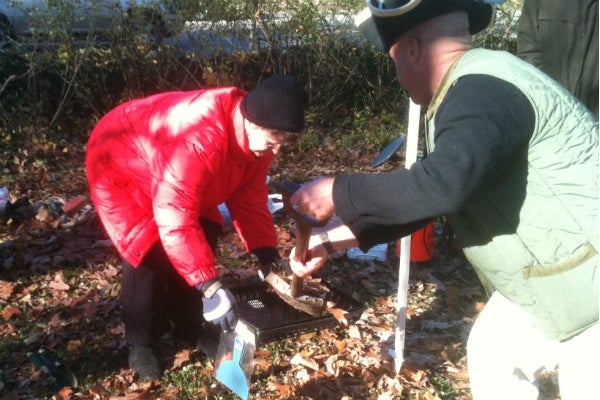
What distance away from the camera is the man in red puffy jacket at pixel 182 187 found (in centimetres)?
296

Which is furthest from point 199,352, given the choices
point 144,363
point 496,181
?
point 496,181

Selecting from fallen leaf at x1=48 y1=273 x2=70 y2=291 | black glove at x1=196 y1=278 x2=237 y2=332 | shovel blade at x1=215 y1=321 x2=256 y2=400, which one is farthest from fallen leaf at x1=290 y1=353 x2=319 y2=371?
fallen leaf at x1=48 y1=273 x2=70 y2=291

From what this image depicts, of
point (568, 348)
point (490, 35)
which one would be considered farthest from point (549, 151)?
point (490, 35)

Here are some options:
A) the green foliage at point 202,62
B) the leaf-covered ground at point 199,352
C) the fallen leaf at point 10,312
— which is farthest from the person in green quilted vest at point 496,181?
the green foliage at point 202,62

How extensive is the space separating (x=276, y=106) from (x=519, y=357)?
57.5 inches

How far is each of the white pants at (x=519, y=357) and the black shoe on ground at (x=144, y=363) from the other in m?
2.07

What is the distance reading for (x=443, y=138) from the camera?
1.69 m

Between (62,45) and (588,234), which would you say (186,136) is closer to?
(588,234)

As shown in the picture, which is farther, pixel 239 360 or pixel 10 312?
pixel 10 312

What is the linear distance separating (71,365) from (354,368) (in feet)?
5.73

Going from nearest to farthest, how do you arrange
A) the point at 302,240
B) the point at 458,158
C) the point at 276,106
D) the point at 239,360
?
the point at 458,158, the point at 302,240, the point at 276,106, the point at 239,360

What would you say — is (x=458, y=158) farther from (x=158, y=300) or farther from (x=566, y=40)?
(x=566, y=40)

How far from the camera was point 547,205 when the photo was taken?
187 centimetres

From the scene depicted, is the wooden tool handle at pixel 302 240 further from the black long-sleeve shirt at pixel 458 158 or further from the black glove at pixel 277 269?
the black glove at pixel 277 269
